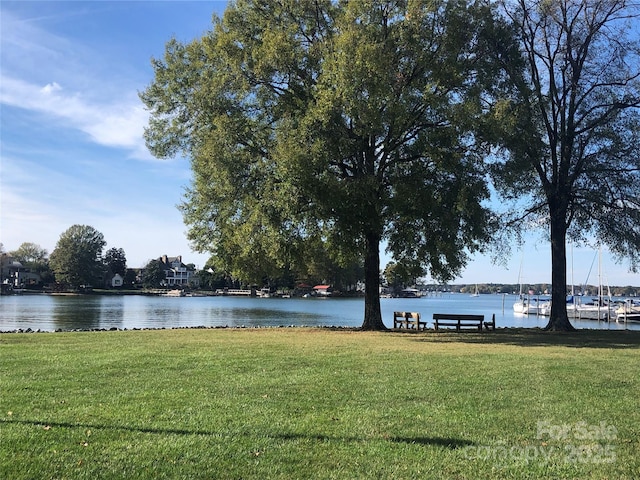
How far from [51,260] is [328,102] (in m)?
113

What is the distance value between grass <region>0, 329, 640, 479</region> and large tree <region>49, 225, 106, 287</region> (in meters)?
110

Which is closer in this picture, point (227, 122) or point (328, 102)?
point (328, 102)

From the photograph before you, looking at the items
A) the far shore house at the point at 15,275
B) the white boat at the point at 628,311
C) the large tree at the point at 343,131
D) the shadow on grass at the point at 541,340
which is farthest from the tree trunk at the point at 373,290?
the far shore house at the point at 15,275

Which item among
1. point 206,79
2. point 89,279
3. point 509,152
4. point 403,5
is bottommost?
point 89,279

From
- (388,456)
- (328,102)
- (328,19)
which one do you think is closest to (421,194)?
(328,102)

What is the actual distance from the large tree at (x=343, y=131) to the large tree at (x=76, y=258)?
99.4m

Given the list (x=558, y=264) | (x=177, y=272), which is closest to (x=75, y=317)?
(x=558, y=264)

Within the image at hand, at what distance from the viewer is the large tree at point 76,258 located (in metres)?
111

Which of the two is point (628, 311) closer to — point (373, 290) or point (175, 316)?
point (175, 316)

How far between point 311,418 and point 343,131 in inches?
566

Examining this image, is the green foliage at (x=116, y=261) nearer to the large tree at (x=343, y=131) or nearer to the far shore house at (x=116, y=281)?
the far shore house at (x=116, y=281)

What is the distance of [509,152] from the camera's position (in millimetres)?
22047

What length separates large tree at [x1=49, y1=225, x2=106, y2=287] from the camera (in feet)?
365

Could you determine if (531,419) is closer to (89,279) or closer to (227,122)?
(227,122)
